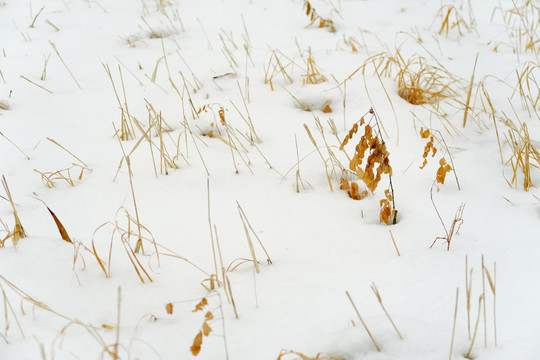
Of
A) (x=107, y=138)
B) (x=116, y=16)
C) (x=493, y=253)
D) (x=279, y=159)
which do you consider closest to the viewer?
(x=493, y=253)

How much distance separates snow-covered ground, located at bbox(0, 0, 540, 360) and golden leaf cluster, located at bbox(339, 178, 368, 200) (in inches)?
0.9

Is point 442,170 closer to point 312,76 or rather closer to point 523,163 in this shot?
point 523,163

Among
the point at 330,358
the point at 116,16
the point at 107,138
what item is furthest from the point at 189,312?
the point at 116,16

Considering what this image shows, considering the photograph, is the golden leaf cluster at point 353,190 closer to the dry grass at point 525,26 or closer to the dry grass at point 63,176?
the dry grass at point 63,176

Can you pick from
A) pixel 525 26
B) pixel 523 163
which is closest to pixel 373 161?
pixel 523 163

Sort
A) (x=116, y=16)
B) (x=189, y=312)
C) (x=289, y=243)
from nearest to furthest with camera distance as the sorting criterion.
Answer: (x=189, y=312) < (x=289, y=243) < (x=116, y=16)

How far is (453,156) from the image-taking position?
2.08 m

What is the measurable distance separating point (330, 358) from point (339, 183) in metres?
0.89

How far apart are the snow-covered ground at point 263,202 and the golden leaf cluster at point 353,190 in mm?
22

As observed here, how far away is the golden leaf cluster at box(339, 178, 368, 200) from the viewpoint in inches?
71.4

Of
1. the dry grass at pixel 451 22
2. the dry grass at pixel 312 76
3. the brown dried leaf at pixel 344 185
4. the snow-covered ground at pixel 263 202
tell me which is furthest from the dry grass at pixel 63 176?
the dry grass at pixel 451 22

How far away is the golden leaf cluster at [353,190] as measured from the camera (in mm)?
1812

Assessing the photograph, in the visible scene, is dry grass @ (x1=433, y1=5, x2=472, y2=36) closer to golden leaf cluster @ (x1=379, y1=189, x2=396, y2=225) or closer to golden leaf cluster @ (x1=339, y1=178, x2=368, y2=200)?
golden leaf cluster @ (x1=339, y1=178, x2=368, y2=200)

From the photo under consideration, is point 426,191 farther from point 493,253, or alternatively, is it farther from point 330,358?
point 330,358
